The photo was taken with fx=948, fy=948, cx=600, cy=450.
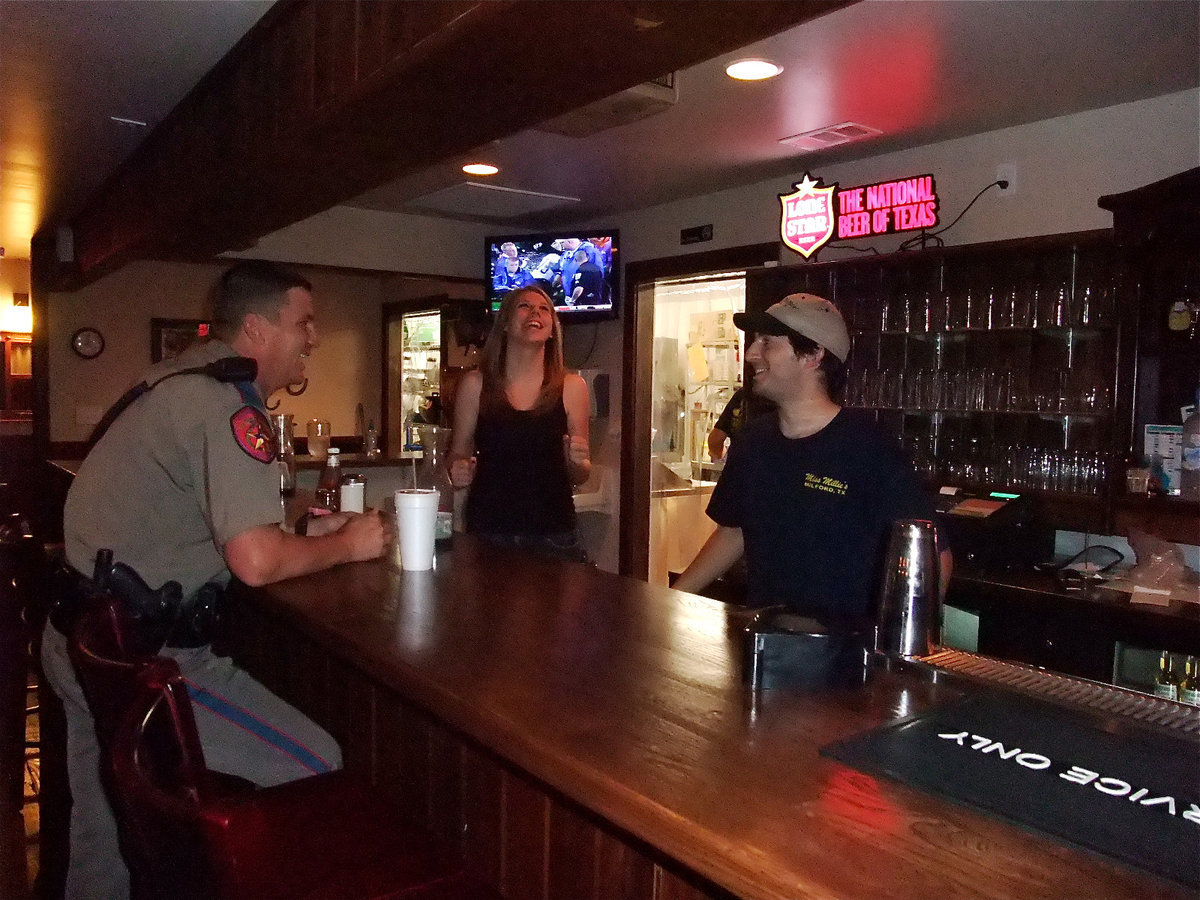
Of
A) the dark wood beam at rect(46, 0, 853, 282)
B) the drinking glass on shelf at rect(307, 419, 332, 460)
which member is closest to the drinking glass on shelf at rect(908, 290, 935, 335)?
the dark wood beam at rect(46, 0, 853, 282)

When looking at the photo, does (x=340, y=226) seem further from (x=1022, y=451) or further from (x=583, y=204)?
(x=1022, y=451)

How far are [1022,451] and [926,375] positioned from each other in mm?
512

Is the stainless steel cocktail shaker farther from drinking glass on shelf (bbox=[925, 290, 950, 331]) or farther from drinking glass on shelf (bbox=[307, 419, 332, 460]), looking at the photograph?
drinking glass on shelf (bbox=[307, 419, 332, 460])

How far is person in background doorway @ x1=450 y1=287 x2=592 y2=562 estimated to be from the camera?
10.3ft

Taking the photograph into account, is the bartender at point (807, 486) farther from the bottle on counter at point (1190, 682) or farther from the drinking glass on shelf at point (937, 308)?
the drinking glass on shelf at point (937, 308)

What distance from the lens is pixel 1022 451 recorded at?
11.9 feet

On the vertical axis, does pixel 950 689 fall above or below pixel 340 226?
below

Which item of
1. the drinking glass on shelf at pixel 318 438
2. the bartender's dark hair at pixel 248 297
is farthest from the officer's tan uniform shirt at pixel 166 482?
the drinking glass on shelf at pixel 318 438

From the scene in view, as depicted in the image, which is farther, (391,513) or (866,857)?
(391,513)

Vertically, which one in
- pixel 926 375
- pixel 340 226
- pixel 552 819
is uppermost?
pixel 340 226

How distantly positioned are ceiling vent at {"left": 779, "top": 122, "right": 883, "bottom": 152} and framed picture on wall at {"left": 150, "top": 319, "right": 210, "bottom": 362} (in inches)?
237

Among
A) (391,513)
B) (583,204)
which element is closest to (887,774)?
(391,513)

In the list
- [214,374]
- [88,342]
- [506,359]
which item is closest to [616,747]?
[214,374]

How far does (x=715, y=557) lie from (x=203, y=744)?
50.0 inches
